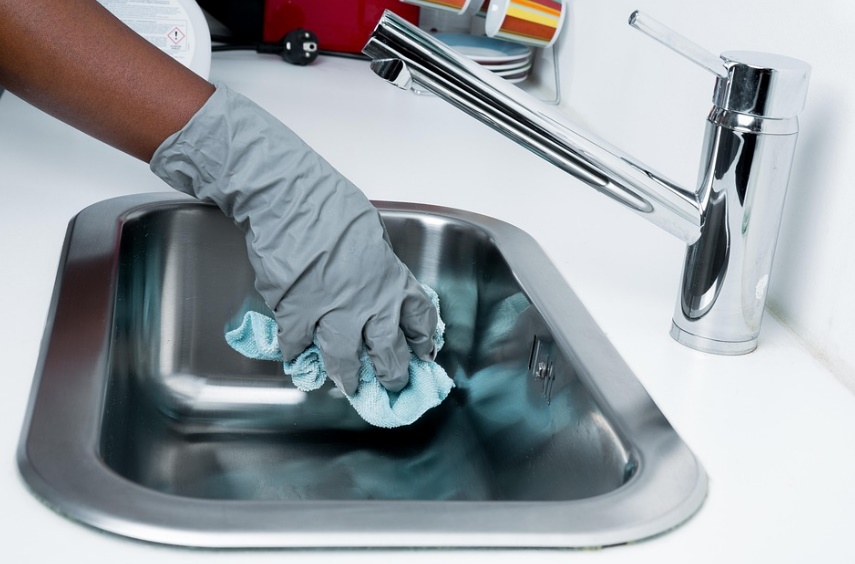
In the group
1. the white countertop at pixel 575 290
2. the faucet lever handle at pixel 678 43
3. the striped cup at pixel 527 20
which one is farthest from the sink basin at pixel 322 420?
the striped cup at pixel 527 20

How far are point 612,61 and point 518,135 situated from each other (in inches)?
24.7

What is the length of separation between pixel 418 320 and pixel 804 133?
1.24ft

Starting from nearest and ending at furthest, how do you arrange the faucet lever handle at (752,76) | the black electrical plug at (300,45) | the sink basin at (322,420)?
the sink basin at (322,420)
the faucet lever handle at (752,76)
the black electrical plug at (300,45)

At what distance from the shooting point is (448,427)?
3.09ft

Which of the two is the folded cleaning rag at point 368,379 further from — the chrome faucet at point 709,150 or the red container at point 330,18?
the red container at point 330,18

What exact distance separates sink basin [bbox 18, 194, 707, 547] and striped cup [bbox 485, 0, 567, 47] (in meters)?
0.52

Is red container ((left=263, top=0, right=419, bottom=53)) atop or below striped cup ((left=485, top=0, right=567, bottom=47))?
below

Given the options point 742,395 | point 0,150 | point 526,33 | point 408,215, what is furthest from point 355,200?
point 526,33

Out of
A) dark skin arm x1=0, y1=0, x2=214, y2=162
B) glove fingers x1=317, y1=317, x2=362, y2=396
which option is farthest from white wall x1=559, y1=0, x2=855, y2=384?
dark skin arm x1=0, y1=0, x2=214, y2=162

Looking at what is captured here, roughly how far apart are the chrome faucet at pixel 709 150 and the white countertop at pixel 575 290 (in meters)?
0.07

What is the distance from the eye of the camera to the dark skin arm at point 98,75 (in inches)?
33.4

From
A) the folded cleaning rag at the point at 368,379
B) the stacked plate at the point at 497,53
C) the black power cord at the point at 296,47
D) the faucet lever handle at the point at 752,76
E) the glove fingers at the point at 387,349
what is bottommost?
the folded cleaning rag at the point at 368,379

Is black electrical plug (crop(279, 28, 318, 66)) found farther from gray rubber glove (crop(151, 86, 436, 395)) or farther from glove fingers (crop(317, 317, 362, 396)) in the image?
glove fingers (crop(317, 317, 362, 396))

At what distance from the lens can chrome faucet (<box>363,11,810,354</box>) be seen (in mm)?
663
